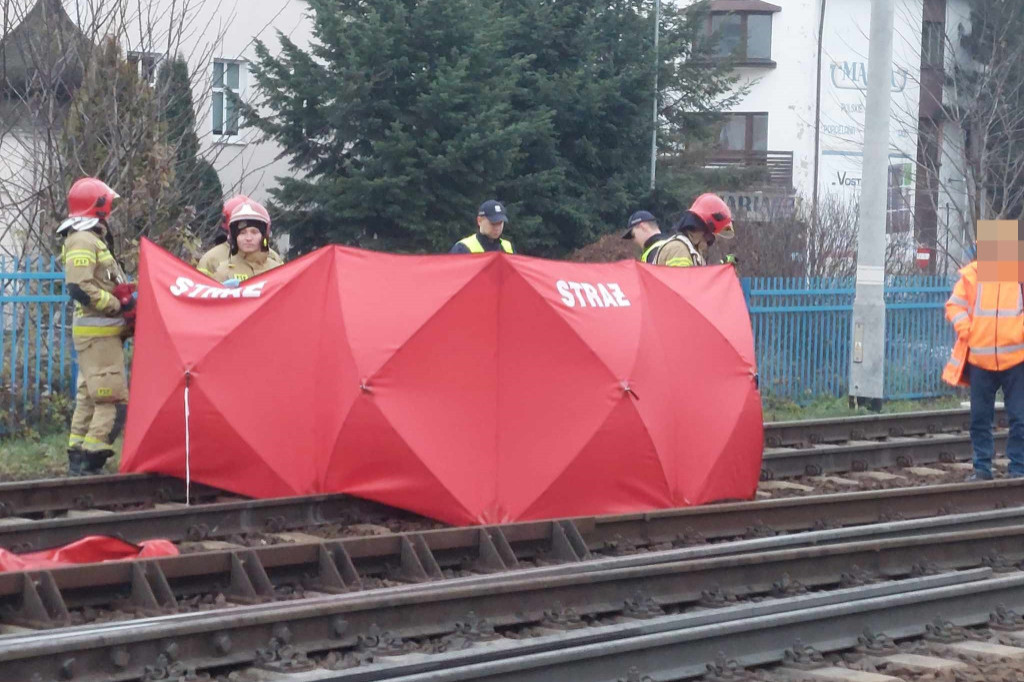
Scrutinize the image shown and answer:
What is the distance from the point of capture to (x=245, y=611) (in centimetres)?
684

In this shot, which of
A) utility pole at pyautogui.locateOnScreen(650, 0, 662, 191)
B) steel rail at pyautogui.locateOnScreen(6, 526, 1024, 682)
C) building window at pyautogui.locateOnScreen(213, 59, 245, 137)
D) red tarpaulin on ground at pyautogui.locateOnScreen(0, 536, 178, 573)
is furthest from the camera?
utility pole at pyautogui.locateOnScreen(650, 0, 662, 191)

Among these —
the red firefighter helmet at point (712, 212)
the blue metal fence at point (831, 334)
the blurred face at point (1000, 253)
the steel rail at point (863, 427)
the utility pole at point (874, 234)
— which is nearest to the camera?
the red firefighter helmet at point (712, 212)

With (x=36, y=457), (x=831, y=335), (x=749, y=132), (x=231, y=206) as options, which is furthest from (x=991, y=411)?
(x=749, y=132)

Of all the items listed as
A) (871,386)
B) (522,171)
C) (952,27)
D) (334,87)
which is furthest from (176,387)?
(952,27)

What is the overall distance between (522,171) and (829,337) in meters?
7.94

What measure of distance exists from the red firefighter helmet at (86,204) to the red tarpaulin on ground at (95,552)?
3.31 m

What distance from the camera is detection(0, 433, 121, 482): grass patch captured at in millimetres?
11633

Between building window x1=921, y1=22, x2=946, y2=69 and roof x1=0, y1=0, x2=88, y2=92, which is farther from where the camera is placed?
building window x1=921, y1=22, x2=946, y2=69

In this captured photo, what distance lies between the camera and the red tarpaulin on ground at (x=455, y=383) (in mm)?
9141

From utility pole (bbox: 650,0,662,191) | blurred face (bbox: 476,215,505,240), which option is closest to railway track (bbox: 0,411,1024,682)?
blurred face (bbox: 476,215,505,240)

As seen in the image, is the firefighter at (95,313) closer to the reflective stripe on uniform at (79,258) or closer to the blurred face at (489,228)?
the reflective stripe on uniform at (79,258)

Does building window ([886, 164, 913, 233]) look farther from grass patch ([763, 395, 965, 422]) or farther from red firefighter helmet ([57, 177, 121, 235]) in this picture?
red firefighter helmet ([57, 177, 121, 235])

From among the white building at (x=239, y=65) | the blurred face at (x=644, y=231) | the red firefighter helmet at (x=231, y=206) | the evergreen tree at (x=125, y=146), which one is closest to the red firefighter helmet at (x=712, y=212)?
the blurred face at (x=644, y=231)

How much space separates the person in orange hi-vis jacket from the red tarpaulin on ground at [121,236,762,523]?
226cm
